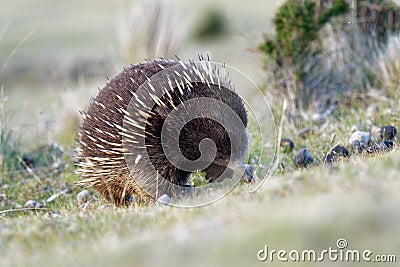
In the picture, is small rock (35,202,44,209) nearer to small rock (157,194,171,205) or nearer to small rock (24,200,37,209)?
small rock (24,200,37,209)

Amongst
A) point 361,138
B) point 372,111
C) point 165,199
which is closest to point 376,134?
point 361,138

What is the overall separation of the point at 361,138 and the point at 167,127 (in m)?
2.72

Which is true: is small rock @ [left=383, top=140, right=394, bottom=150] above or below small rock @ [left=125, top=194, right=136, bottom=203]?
above

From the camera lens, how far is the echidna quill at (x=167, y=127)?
21.4ft

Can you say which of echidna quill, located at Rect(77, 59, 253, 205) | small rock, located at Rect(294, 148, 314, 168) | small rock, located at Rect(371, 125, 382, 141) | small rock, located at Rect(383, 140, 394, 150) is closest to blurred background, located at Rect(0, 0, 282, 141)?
echidna quill, located at Rect(77, 59, 253, 205)

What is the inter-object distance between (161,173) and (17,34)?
31.1 meters

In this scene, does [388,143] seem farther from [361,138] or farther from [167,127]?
[167,127]

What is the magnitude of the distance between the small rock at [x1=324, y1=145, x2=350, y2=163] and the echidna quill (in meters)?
1.16

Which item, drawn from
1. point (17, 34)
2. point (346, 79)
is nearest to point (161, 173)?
point (346, 79)

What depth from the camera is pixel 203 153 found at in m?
6.55

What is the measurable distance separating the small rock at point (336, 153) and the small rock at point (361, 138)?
1.34 feet

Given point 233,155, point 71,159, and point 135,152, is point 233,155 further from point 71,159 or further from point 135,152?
point 71,159

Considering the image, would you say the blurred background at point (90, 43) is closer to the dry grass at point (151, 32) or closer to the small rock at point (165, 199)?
the dry grass at point (151, 32)

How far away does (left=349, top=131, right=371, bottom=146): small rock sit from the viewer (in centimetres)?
795
